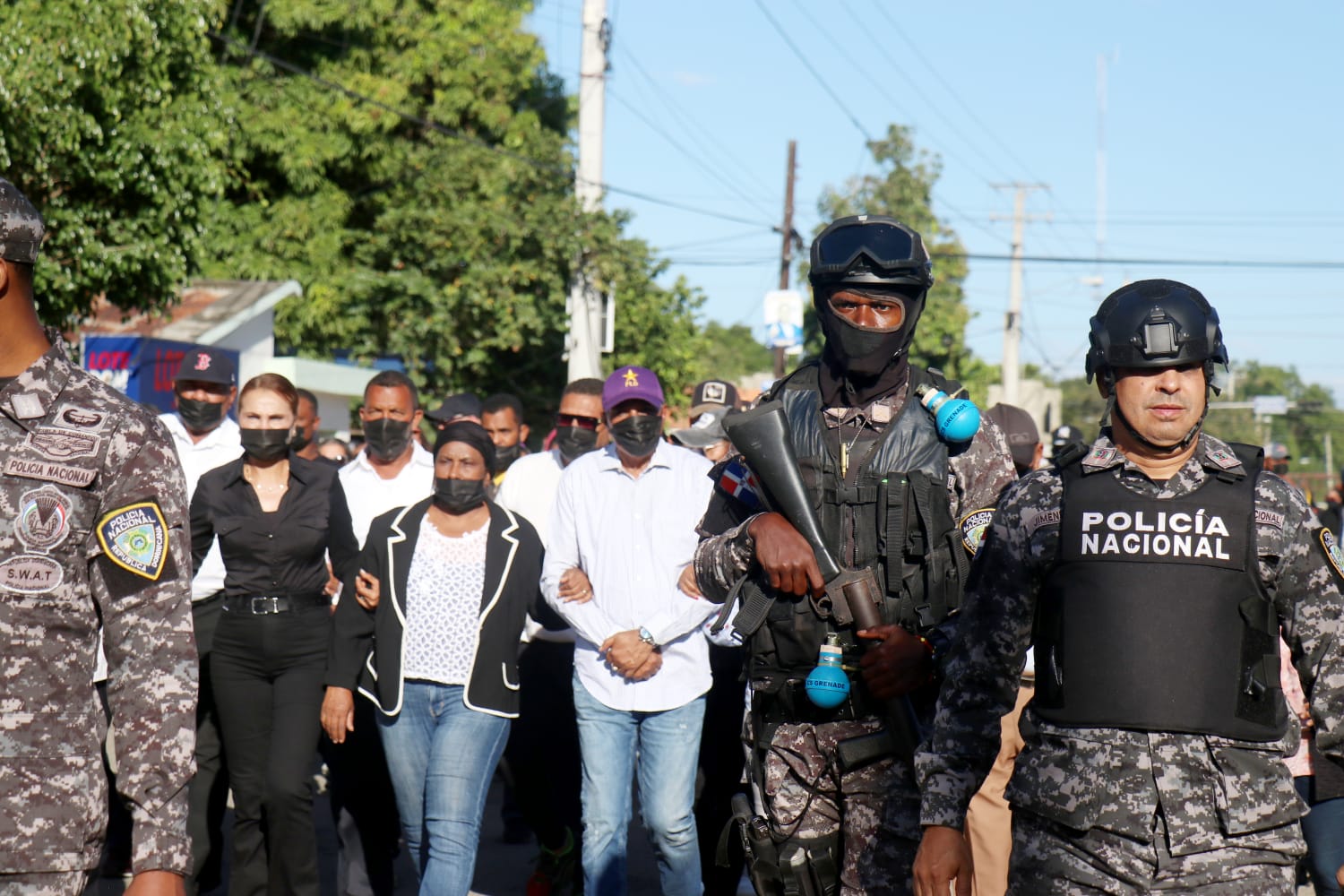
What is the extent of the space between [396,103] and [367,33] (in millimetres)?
1618

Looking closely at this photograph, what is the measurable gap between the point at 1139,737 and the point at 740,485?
163 centimetres

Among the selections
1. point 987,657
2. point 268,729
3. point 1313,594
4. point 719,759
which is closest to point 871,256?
point 987,657

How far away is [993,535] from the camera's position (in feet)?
11.4

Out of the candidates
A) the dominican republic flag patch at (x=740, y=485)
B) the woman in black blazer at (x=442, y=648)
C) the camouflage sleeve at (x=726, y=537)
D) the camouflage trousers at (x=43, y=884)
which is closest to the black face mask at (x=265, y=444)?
the woman in black blazer at (x=442, y=648)

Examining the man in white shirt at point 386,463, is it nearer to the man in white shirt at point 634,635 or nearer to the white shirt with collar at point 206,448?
the white shirt with collar at point 206,448

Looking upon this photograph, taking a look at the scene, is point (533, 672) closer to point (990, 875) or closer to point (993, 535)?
point (990, 875)

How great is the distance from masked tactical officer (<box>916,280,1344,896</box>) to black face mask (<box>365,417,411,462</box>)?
451 cm

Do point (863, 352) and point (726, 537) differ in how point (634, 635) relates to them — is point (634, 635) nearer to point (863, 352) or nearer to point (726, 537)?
point (726, 537)

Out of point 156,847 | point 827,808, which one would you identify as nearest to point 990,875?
point 827,808

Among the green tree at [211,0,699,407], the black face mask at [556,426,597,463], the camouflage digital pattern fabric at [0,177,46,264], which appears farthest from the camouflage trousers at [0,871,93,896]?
the green tree at [211,0,699,407]

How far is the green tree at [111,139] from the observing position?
13852mm

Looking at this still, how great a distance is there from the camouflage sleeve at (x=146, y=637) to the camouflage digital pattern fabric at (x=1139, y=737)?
65.2 inches

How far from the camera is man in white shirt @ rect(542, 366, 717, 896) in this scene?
18.8ft

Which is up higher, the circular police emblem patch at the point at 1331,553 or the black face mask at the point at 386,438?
the black face mask at the point at 386,438
